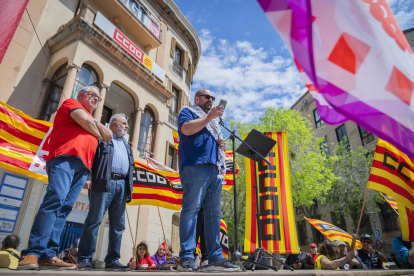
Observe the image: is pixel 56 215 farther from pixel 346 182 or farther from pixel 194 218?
pixel 346 182

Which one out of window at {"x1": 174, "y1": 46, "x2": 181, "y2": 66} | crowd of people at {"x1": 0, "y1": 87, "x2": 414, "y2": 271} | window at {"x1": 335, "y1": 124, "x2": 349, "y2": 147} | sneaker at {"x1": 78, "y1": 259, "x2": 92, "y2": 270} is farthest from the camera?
window at {"x1": 335, "y1": 124, "x2": 349, "y2": 147}

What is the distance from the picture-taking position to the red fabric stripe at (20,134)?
17.8 ft

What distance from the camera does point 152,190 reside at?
7.01 metres

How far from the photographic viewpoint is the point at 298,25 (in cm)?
144

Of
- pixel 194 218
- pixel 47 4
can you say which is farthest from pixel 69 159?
pixel 47 4

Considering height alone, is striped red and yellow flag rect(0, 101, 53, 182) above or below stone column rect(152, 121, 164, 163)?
below

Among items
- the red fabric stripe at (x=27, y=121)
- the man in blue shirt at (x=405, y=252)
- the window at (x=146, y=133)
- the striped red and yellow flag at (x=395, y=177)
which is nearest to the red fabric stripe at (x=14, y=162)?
the red fabric stripe at (x=27, y=121)

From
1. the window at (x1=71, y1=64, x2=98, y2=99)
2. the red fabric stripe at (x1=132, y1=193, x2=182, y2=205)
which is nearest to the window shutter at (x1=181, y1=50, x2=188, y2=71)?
the window at (x1=71, y1=64, x2=98, y2=99)

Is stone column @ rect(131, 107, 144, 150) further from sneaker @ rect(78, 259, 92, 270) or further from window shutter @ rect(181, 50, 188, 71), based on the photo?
sneaker @ rect(78, 259, 92, 270)

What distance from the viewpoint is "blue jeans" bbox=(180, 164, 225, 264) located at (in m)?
2.48

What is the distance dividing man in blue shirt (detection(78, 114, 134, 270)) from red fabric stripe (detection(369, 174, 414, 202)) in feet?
14.2

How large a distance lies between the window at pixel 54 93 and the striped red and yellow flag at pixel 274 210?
752 cm

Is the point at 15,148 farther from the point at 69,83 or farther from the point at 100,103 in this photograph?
the point at 100,103

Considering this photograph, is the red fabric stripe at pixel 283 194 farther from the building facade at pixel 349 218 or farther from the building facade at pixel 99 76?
the building facade at pixel 349 218
